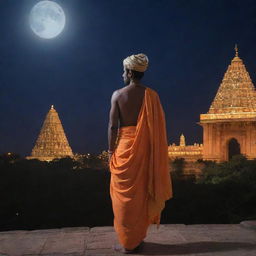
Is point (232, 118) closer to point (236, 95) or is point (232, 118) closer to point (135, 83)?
point (236, 95)

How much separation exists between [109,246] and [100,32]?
38.1 metres

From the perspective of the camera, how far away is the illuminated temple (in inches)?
1433

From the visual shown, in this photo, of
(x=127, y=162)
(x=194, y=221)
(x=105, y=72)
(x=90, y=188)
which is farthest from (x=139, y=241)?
(x=105, y=72)

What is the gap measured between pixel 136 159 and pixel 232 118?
32706 millimetres

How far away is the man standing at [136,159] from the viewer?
479 cm

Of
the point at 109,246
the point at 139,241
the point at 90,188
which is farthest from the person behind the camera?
the point at 90,188

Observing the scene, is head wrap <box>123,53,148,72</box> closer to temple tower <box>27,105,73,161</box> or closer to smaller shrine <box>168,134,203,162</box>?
smaller shrine <box>168,134,203,162</box>

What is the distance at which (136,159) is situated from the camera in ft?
15.8

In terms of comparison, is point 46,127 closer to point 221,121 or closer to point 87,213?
point 221,121

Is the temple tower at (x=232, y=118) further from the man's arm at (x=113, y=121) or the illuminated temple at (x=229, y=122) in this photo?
the man's arm at (x=113, y=121)

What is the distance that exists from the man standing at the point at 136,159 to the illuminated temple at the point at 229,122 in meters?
31.3

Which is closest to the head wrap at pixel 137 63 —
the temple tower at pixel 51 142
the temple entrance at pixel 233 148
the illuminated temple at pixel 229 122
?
the illuminated temple at pixel 229 122

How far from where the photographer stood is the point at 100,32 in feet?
137

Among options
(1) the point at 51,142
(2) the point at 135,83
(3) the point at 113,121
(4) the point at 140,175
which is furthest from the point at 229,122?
(4) the point at 140,175
